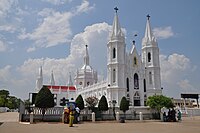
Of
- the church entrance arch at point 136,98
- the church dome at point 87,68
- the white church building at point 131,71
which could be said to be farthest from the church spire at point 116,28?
the church dome at point 87,68

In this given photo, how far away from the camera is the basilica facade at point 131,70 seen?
6378 cm

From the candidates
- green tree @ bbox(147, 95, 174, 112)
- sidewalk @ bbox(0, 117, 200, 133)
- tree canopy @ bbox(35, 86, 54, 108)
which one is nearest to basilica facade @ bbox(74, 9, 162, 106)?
green tree @ bbox(147, 95, 174, 112)

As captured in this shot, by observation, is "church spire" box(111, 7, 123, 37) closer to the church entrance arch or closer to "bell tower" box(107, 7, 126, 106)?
"bell tower" box(107, 7, 126, 106)

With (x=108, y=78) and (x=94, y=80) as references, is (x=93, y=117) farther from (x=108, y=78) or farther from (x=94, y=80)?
(x=94, y=80)

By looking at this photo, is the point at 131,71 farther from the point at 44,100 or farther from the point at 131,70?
the point at 44,100

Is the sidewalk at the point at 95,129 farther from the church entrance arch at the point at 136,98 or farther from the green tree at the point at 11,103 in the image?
the green tree at the point at 11,103

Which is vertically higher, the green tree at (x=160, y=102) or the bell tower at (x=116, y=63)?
the bell tower at (x=116, y=63)

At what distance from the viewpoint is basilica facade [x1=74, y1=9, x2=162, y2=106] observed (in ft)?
209

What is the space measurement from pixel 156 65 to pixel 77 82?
38266mm

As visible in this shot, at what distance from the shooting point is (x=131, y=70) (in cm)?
6769

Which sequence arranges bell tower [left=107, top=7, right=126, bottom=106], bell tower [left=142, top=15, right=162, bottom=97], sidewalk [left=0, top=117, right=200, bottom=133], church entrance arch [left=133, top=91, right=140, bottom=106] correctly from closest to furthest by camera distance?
sidewalk [left=0, top=117, right=200, bottom=133]
bell tower [left=107, top=7, right=126, bottom=106]
church entrance arch [left=133, top=91, right=140, bottom=106]
bell tower [left=142, top=15, right=162, bottom=97]

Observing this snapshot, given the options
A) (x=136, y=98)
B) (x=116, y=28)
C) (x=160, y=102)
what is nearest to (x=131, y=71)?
(x=136, y=98)

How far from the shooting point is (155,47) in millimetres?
69188

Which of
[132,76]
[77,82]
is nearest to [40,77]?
[77,82]
